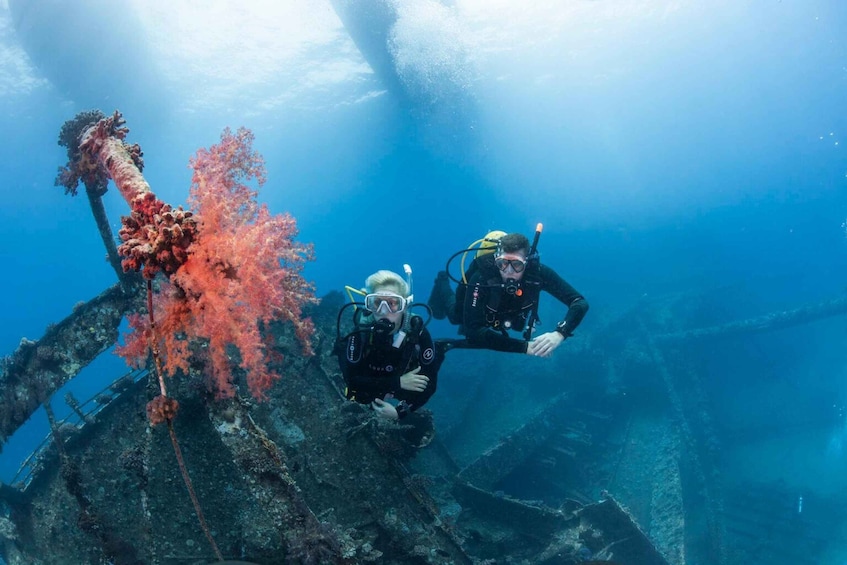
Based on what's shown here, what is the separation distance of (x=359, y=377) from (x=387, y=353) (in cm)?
40

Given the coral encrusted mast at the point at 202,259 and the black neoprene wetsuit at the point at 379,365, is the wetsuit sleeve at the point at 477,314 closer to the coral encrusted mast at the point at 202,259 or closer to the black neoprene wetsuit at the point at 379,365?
the black neoprene wetsuit at the point at 379,365

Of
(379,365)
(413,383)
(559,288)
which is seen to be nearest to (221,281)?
(379,365)

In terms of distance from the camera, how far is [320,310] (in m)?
9.84

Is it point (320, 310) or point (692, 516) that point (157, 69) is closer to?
point (320, 310)

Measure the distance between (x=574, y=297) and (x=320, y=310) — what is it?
246 inches

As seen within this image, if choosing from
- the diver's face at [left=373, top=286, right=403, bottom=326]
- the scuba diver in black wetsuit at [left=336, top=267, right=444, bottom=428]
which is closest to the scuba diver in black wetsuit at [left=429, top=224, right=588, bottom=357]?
the scuba diver in black wetsuit at [left=336, top=267, right=444, bottom=428]

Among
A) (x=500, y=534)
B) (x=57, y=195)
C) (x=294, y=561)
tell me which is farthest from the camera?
(x=57, y=195)

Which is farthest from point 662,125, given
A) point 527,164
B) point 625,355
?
point 625,355

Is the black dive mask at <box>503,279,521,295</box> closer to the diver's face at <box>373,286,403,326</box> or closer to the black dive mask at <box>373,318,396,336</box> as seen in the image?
the diver's face at <box>373,286,403,326</box>

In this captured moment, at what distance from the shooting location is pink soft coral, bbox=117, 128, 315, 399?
2566 mm

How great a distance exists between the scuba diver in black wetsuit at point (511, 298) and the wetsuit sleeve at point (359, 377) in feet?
4.01

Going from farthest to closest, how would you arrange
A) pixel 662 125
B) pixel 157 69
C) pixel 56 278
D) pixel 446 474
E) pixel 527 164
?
pixel 527 164, pixel 56 278, pixel 662 125, pixel 157 69, pixel 446 474

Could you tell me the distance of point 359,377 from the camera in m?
4.46

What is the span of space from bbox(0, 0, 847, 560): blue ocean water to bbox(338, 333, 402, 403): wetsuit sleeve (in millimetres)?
9248
